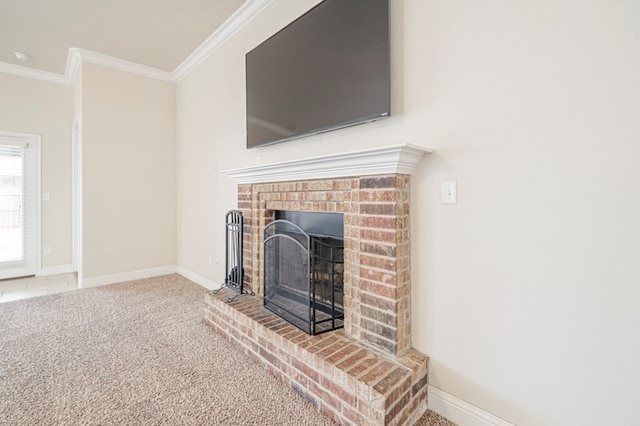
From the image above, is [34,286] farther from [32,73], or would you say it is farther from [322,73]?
[322,73]

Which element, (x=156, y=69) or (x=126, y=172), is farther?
(x=156, y=69)

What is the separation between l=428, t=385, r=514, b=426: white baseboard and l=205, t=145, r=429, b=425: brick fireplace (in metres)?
0.06

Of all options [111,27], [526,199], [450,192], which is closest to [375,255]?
[450,192]

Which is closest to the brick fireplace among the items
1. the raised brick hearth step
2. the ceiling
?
the raised brick hearth step

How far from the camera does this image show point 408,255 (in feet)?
5.78

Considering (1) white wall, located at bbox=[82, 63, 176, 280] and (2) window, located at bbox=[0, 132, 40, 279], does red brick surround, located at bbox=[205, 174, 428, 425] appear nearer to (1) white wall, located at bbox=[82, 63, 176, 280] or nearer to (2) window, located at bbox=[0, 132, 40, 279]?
(1) white wall, located at bbox=[82, 63, 176, 280]

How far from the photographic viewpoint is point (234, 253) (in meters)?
3.09

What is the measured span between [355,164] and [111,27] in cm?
334

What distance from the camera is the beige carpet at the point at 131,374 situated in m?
1.65

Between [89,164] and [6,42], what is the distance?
1568 mm

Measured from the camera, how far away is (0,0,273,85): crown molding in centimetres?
302

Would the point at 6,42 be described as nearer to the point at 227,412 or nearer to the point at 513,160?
the point at 227,412

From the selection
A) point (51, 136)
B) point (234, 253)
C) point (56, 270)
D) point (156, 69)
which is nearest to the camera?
point (234, 253)

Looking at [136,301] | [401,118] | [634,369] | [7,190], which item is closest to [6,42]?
[7,190]
